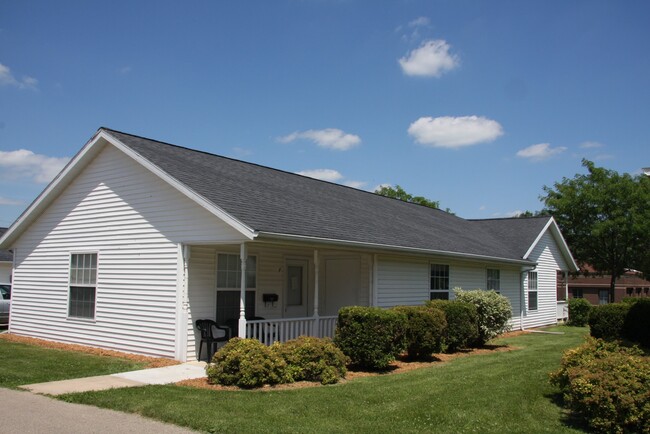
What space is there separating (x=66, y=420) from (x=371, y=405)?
4062mm

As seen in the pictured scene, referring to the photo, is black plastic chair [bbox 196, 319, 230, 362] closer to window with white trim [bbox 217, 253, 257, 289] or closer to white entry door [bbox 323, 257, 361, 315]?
window with white trim [bbox 217, 253, 257, 289]

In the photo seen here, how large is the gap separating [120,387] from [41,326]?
829cm

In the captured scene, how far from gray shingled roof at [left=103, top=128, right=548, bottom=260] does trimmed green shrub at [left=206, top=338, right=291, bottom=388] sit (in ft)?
7.64

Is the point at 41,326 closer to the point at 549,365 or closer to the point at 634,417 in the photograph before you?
the point at 549,365

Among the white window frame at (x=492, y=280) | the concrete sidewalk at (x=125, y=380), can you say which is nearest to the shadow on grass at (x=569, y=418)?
the concrete sidewalk at (x=125, y=380)

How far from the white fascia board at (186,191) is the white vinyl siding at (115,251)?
446mm

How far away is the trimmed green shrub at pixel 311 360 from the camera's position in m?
10.2

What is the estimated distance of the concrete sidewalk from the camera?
9.16 m

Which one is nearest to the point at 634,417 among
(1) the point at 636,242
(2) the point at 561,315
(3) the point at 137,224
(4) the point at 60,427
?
(4) the point at 60,427

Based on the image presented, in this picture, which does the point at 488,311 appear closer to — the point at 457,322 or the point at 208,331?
the point at 457,322

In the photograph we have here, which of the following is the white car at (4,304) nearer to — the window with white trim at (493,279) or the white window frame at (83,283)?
the white window frame at (83,283)

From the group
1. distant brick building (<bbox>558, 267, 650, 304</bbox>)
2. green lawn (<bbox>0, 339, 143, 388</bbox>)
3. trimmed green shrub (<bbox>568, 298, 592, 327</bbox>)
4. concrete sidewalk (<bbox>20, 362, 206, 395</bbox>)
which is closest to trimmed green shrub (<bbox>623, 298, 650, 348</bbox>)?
concrete sidewalk (<bbox>20, 362, 206, 395</bbox>)

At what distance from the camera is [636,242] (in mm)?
32625

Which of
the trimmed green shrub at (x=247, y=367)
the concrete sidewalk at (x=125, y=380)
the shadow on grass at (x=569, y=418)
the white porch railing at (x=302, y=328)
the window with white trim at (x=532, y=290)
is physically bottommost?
the shadow on grass at (x=569, y=418)
